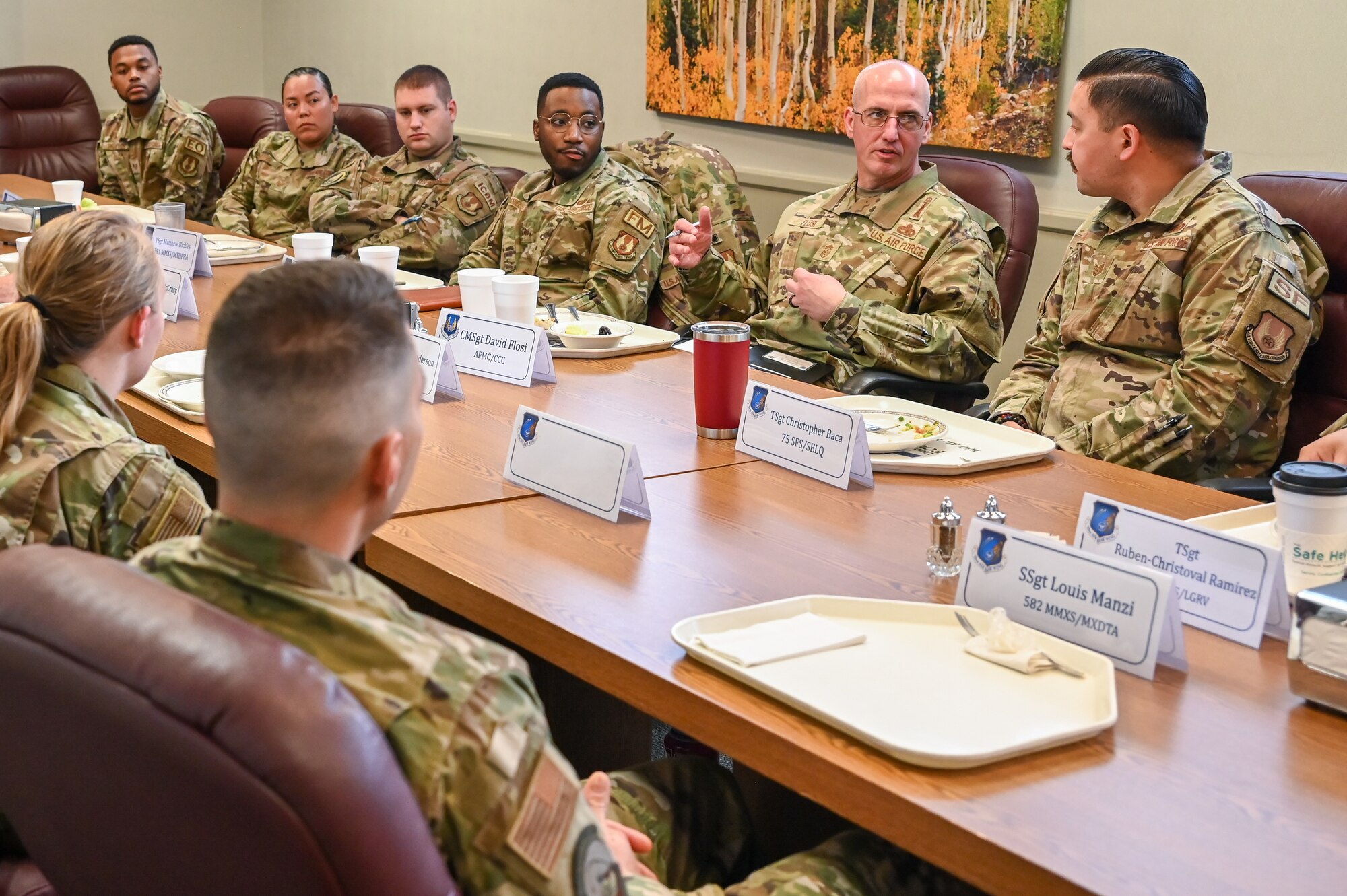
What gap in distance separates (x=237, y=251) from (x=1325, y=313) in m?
2.69

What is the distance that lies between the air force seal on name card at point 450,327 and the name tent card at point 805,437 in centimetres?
72

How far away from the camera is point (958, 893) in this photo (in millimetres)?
1303

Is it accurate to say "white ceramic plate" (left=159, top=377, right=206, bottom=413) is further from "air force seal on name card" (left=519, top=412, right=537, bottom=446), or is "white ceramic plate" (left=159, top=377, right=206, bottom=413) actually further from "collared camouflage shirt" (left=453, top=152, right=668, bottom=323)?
"collared camouflage shirt" (left=453, top=152, right=668, bottom=323)

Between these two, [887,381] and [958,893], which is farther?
[887,381]

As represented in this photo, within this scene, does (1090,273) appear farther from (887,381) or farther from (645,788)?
(645,788)

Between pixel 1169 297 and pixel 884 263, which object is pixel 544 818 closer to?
pixel 1169 297

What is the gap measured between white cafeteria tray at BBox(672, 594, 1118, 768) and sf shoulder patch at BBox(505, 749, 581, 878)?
0.94ft

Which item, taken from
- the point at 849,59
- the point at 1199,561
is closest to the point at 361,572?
the point at 1199,561

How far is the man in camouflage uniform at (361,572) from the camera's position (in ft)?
2.77

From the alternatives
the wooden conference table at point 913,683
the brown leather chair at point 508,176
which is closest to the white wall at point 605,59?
the brown leather chair at point 508,176

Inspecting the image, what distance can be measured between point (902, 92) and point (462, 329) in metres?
1.25

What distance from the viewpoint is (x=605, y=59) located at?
5422mm

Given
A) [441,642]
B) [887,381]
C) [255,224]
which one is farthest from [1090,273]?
[255,224]

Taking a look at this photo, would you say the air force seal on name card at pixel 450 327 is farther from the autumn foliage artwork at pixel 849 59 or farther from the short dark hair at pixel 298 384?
the autumn foliage artwork at pixel 849 59
